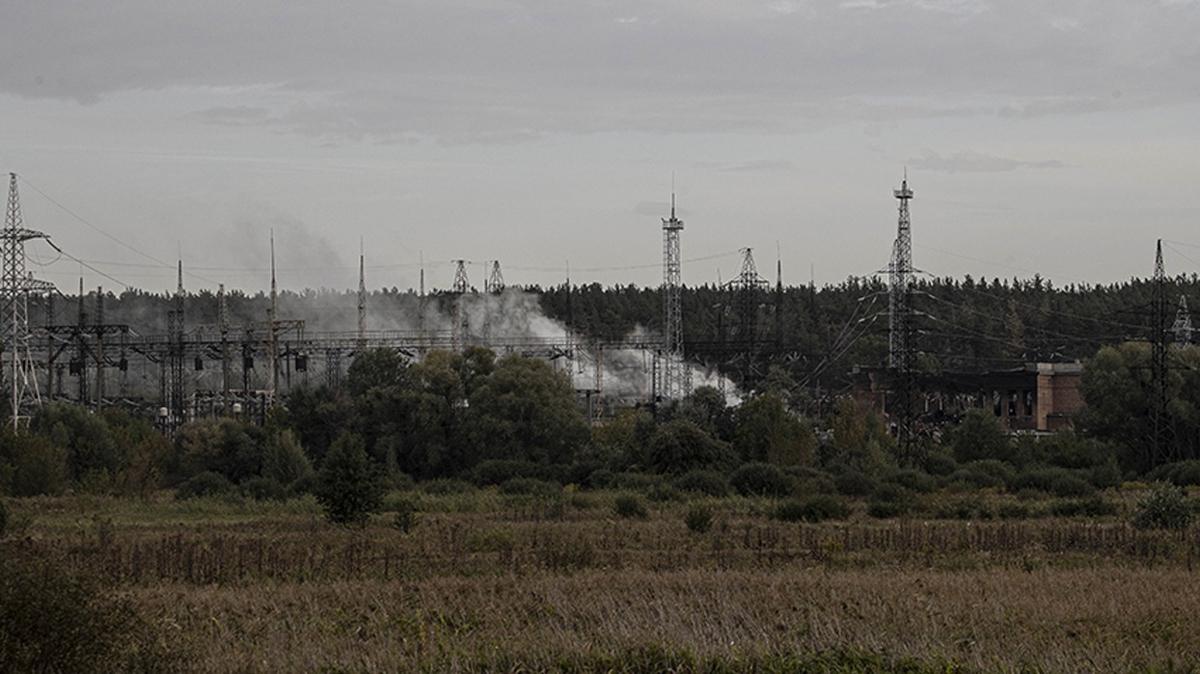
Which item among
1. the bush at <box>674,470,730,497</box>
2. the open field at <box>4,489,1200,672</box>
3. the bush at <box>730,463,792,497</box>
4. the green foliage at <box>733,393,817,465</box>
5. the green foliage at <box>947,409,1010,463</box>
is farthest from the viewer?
the green foliage at <box>947,409,1010,463</box>

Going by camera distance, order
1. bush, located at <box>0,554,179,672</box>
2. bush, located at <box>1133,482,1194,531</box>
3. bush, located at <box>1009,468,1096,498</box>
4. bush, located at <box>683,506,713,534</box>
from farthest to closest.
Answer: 1. bush, located at <box>1009,468,1096,498</box>
2. bush, located at <box>683,506,713,534</box>
3. bush, located at <box>1133,482,1194,531</box>
4. bush, located at <box>0,554,179,672</box>

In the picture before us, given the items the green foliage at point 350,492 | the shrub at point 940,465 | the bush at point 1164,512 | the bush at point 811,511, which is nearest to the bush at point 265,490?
the green foliage at point 350,492

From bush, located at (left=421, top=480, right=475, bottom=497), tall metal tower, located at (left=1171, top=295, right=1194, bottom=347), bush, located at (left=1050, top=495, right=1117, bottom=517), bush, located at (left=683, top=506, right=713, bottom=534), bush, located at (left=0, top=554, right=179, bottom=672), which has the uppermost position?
tall metal tower, located at (left=1171, top=295, right=1194, bottom=347)

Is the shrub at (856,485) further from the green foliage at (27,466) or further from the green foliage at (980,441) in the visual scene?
the green foliage at (27,466)

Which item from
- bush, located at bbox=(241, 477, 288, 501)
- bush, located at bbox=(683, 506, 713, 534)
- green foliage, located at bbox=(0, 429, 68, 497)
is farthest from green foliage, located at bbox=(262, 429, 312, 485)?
bush, located at bbox=(683, 506, 713, 534)

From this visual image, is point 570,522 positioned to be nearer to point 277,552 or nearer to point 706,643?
point 277,552

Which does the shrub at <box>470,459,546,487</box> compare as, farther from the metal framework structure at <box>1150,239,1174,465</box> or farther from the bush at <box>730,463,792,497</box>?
the metal framework structure at <box>1150,239,1174,465</box>

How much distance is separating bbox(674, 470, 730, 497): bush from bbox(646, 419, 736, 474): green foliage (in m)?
4.47

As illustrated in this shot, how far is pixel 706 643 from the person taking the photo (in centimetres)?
1859

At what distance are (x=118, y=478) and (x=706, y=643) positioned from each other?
45.1 m

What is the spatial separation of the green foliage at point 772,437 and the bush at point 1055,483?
34.9 ft

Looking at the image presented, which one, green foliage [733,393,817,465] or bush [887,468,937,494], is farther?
green foliage [733,393,817,465]

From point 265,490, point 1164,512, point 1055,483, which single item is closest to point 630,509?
point 1164,512

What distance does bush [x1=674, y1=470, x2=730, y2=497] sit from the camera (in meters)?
55.6
